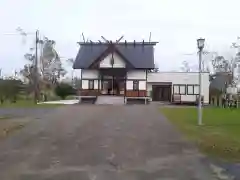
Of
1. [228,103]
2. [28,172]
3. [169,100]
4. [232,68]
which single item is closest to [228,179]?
[28,172]

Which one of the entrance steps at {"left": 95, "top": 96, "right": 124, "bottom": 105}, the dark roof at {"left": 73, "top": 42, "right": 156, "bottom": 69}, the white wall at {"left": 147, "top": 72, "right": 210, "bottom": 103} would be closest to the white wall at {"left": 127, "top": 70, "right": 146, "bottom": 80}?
the dark roof at {"left": 73, "top": 42, "right": 156, "bottom": 69}

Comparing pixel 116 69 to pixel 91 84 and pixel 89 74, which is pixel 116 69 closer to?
pixel 89 74

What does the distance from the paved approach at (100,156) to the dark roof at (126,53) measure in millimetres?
34343

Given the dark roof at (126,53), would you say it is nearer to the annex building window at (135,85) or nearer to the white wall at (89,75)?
the white wall at (89,75)

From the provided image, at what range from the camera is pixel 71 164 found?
10.4 metres

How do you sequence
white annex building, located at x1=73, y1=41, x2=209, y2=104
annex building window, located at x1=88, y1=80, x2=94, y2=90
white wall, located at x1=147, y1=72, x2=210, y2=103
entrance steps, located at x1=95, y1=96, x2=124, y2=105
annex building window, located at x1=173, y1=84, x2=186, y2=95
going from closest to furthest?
entrance steps, located at x1=95, y1=96, x2=124, y2=105, white annex building, located at x1=73, y1=41, x2=209, y2=104, annex building window, located at x1=88, y1=80, x2=94, y2=90, white wall, located at x1=147, y1=72, x2=210, y2=103, annex building window, located at x1=173, y1=84, x2=186, y2=95

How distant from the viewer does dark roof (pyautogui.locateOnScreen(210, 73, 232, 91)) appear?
6260 centimetres

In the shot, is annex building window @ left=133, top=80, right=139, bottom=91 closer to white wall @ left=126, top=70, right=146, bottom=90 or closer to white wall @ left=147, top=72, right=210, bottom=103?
white wall @ left=126, top=70, right=146, bottom=90

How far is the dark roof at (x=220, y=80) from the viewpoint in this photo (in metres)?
62.6

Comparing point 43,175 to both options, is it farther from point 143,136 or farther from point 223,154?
point 143,136

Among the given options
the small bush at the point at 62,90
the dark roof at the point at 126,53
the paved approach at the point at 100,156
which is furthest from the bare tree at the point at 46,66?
the paved approach at the point at 100,156

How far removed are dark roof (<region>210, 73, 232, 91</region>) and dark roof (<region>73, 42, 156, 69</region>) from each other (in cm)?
1354

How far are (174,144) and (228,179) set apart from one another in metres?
5.01

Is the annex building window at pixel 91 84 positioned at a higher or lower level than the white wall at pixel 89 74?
lower
